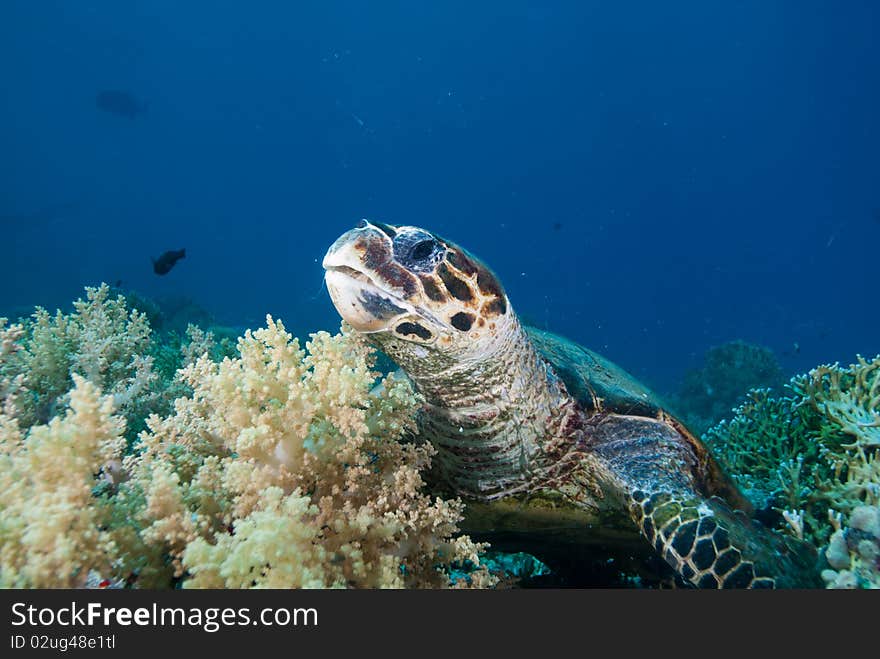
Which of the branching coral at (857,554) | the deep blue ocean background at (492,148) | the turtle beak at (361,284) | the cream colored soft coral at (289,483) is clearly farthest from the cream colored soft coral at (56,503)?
the deep blue ocean background at (492,148)

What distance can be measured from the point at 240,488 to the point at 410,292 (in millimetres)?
1032

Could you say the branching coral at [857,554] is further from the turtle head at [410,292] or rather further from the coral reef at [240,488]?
the turtle head at [410,292]

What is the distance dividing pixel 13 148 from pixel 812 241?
143947 mm

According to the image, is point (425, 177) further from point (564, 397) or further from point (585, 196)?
point (564, 397)

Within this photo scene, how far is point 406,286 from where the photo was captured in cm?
205

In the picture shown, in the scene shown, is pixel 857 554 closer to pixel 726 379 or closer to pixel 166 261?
pixel 166 261

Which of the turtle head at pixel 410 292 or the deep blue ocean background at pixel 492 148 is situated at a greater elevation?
the deep blue ocean background at pixel 492 148

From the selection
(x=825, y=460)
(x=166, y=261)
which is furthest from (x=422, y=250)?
(x=166, y=261)

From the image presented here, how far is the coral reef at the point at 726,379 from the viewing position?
13.1 metres

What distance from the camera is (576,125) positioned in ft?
329

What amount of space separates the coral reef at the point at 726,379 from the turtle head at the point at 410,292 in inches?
483

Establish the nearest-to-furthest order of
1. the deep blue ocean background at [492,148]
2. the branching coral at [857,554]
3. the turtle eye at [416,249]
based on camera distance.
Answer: the branching coral at [857,554], the turtle eye at [416,249], the deep blue ocean background at [492,148]

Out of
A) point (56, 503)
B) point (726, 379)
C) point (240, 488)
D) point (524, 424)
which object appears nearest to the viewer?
point (56, 503)

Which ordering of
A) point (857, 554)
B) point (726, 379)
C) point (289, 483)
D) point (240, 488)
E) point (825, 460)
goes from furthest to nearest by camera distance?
point (726, 379)
point (825, 460)
point (857, 554)
point (289, 483)
point (240, 488)
